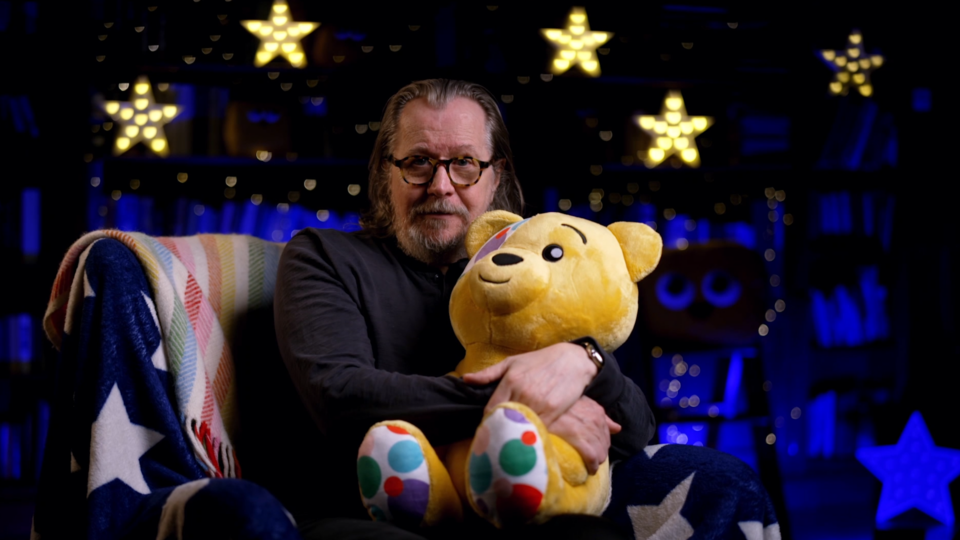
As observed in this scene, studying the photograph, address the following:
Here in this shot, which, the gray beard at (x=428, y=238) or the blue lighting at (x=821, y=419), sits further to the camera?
the blue lighting at (x=821, y=419)

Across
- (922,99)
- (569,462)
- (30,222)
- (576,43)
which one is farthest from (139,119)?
(922,99)

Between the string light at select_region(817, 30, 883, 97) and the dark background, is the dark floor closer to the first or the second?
the dark background

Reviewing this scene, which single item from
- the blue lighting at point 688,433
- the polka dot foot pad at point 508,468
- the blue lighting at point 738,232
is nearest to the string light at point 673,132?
the blue lighting at point 738,232

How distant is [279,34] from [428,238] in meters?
1.64

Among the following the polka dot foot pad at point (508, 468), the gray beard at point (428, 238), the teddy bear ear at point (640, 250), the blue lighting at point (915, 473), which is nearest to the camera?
the polka dot foot pad at point (508, 468)

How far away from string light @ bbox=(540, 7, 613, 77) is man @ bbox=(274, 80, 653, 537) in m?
1.28

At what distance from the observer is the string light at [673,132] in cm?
283

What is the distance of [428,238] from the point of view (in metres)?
1.36

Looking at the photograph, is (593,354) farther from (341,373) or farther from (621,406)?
(341,373)

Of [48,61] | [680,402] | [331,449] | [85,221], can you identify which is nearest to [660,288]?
[680,402]

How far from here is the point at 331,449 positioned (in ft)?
3.86

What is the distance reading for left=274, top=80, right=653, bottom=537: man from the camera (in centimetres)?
94

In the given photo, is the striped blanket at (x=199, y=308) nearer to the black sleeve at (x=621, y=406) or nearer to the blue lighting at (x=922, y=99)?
the black sleeve at (x=621, y=406)

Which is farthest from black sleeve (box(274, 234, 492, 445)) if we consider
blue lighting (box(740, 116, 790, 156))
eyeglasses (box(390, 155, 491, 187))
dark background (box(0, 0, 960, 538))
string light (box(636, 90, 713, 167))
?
blue lighting (box(740, 116, 790, 156))
